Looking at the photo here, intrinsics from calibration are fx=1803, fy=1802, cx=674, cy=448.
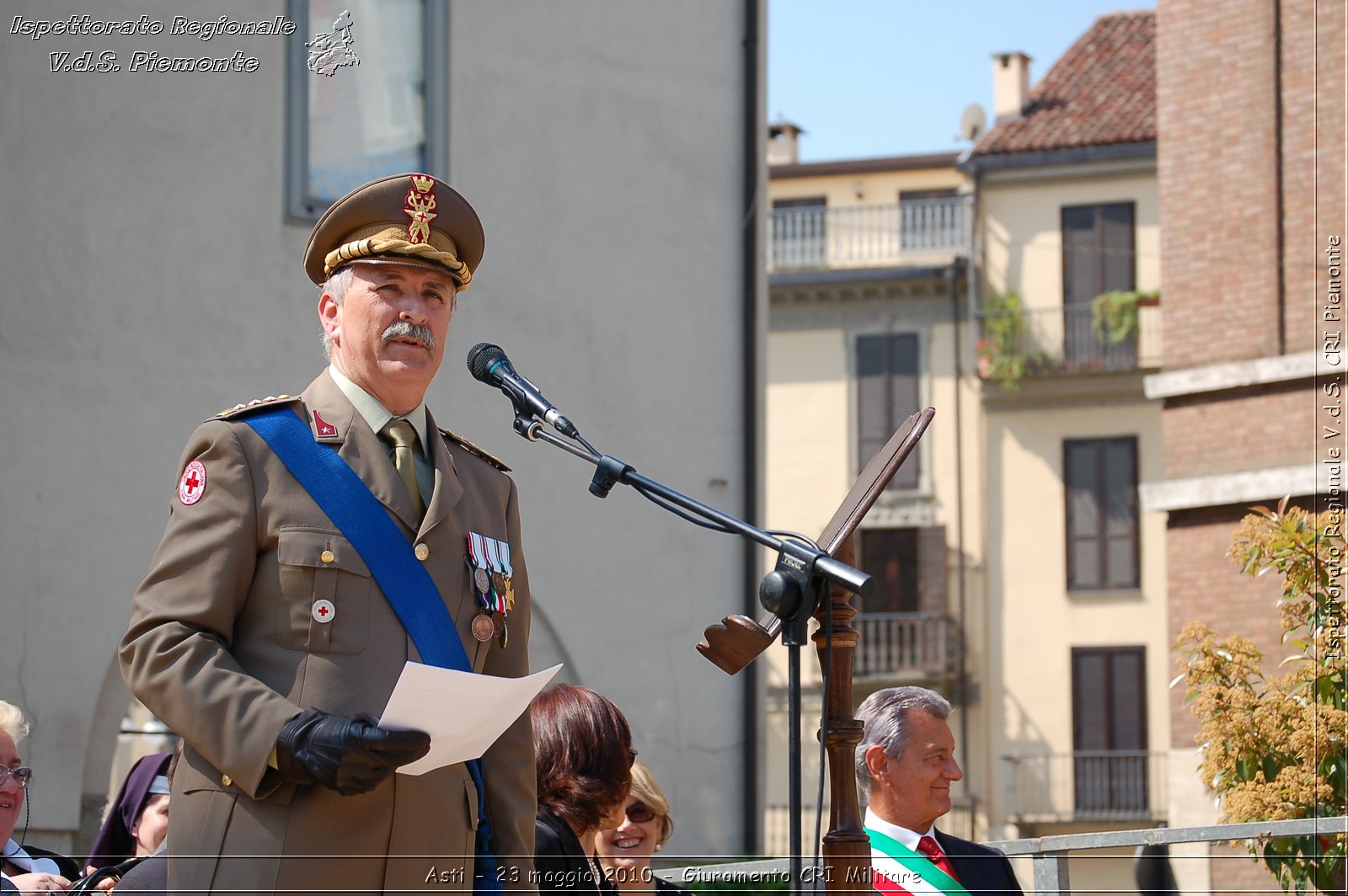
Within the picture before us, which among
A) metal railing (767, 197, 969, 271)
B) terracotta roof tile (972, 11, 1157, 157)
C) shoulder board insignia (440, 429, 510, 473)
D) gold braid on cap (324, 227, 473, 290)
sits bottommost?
shoulder board insignia (440, 429, 510, 473)

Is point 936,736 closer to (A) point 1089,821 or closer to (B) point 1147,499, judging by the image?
(B) point 1147,499

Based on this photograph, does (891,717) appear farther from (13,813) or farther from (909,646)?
(909,646)

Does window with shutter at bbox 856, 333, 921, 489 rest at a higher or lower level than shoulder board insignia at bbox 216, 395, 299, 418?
higher

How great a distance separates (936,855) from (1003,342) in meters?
28.2

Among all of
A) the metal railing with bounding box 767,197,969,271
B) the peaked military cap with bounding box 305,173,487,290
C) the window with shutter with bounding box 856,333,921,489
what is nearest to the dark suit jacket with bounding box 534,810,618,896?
the peaked military cap with bounding box 305,173,487,290

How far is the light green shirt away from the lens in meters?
3.63

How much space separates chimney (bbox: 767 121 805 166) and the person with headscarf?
32.6 metres

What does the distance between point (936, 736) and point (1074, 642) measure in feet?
89.8

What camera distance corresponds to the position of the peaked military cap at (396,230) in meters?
3.68

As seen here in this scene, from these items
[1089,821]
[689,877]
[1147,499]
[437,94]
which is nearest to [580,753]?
[689,877]

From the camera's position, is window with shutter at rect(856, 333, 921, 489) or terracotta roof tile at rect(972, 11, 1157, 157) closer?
terracotta roof tile at rect(972, 11, 1157, 157)

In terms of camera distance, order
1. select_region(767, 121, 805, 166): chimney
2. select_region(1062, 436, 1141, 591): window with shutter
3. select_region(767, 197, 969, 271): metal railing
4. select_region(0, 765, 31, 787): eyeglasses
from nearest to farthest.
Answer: select_region(0, 765, 31, 787): eyeglasses, select_region(1062, 436, 1141, 591): window with shutter, select_region(767, 197, 969, 271): metal railing, select_region(767, 121, 805, 166): chimney

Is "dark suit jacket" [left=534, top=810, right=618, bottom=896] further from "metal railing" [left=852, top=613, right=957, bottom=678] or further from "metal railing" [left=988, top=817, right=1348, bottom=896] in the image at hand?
"metal railing" [left=852, top=613, right=957, bottom=678]

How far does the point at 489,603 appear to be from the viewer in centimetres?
363
